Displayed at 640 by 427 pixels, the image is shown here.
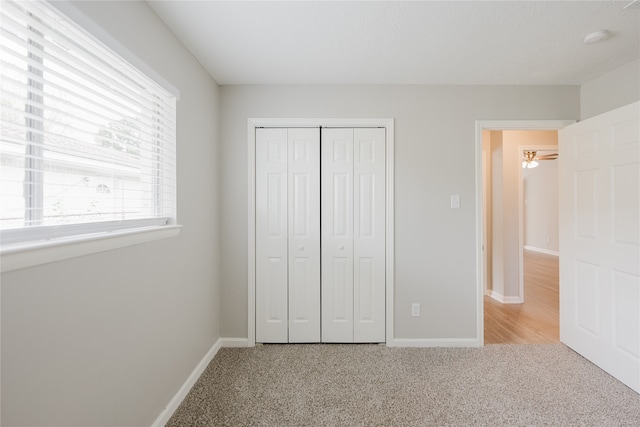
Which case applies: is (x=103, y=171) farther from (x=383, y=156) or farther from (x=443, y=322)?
(x=443, y=322)

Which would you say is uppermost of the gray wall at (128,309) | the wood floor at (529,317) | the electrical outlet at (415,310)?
the gray wall at (128,309)

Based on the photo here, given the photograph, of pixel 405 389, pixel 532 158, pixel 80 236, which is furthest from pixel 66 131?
pixel 532 158

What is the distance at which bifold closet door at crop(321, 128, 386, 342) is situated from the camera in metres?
2.67

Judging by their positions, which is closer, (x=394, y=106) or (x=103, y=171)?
(x=103, y=171)

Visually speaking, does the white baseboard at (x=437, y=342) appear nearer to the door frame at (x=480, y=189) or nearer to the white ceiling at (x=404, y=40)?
the door frame at (x=480, y=189)

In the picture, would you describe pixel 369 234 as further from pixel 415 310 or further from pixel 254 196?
pixel 254 196

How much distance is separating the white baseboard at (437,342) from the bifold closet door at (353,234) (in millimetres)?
156

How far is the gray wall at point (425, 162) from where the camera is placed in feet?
8.71

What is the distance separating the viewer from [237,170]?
267 centimetres

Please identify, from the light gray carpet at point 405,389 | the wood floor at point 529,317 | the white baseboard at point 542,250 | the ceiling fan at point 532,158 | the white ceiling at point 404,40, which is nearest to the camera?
the white ceiling at point 404,40

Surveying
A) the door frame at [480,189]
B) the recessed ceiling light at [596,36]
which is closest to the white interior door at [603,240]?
the door frame at [480,189]

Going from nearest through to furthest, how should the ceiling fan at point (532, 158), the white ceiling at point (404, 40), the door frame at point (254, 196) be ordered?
1. the white ceiling at point (404, 40)
2. the door frame at point (254, 196)
3. the ceiling fan at point (532, 158)

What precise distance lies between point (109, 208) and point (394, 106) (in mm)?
2360

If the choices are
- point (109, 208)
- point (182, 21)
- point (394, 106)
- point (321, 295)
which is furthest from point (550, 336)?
point (182, 21)
